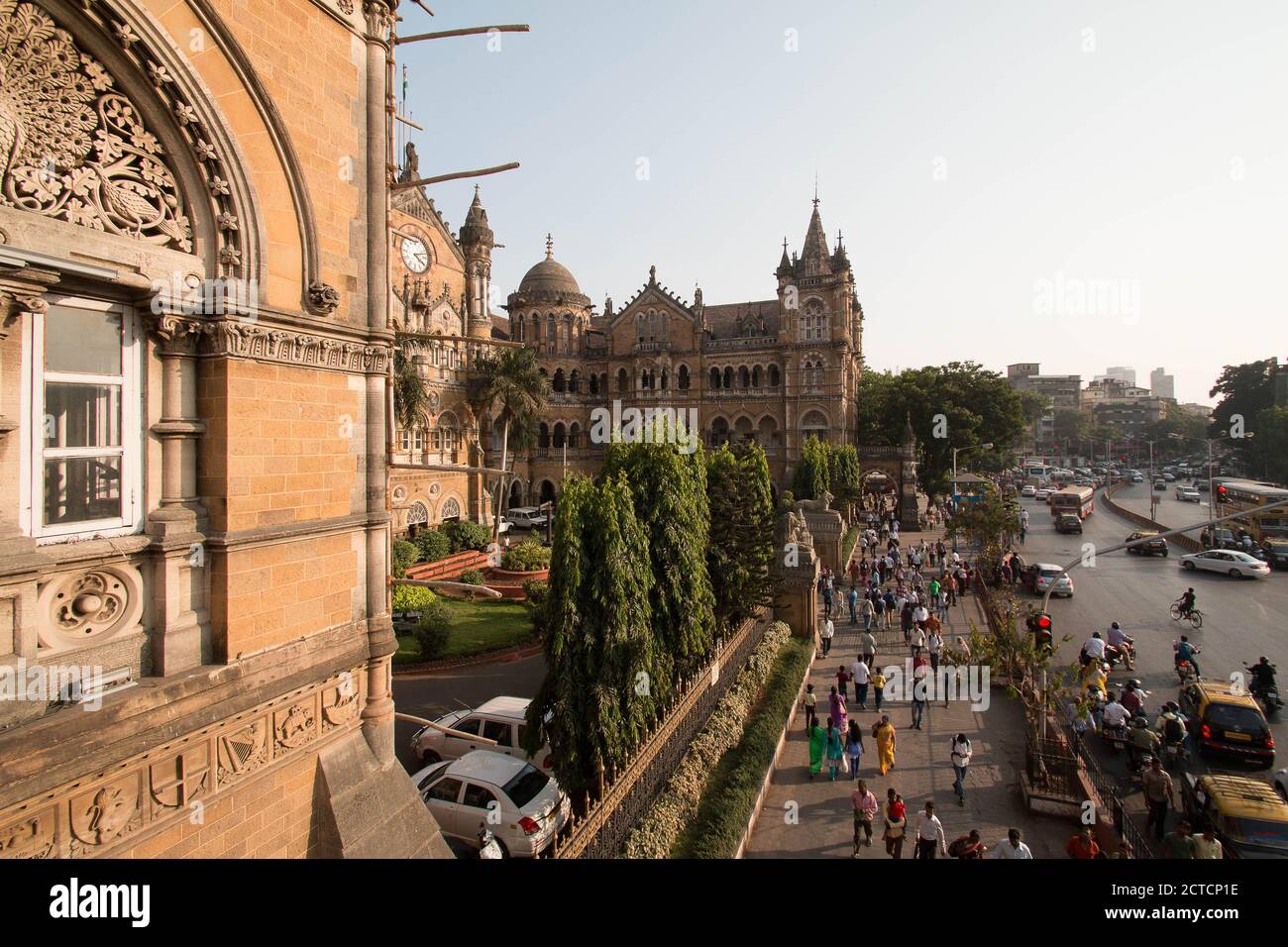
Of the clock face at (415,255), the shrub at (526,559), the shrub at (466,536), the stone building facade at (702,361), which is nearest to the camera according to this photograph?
the shrub at (526,559)

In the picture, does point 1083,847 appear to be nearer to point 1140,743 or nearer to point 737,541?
point 1140,743

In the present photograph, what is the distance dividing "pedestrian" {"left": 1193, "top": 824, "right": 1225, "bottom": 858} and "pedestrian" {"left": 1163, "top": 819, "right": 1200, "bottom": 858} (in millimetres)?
39

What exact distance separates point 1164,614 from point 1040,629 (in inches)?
436

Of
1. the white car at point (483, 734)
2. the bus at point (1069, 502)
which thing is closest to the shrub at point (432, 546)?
the white car at point (483, 734)

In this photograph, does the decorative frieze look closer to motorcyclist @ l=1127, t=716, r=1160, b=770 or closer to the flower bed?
the flower bed

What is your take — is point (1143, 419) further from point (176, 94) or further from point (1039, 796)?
point (176, 94)

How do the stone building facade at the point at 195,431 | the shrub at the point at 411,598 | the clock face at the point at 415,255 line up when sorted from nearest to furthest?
1. the stone building facade at the point at 195,431
2. the shrub at the point at 411,598
3. the clock face at the point at 415,255

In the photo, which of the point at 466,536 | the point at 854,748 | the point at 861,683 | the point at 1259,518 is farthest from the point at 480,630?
the point at 1259,518

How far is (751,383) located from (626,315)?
10592mm

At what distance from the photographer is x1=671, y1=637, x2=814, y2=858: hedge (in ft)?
28.3

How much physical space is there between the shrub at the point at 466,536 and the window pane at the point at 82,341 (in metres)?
26.6

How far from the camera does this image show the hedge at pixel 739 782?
8.62m

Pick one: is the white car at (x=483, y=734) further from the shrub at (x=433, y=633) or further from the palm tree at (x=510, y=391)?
the palm tree at (x=510, y=391)
